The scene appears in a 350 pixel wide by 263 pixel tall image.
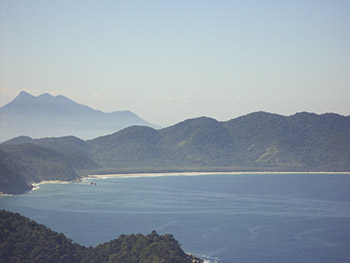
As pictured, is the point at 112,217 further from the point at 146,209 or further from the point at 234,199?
the point at 234,199

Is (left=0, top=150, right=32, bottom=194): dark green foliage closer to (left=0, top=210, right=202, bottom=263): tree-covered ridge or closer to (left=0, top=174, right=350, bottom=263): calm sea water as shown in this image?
(left=0, top=174, right=350, bottom=263): calm sea water

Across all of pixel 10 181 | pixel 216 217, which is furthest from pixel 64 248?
pixel 10 181

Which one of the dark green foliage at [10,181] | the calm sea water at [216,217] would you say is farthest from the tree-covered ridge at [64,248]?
the dark green foliage at [10,181]

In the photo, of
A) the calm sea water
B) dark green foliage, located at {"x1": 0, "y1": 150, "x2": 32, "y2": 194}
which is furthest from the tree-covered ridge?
dark green foliage, located at {"x1": 0, "y1": 150, "x2": 32, "y2": 194}

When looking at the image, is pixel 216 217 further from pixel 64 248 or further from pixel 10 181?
pixel 10 181

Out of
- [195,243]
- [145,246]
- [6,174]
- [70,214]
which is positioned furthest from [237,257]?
[6,174]

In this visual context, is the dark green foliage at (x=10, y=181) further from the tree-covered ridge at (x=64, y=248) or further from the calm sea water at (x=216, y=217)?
the tree-covered ridge at (x=64, y=248)
